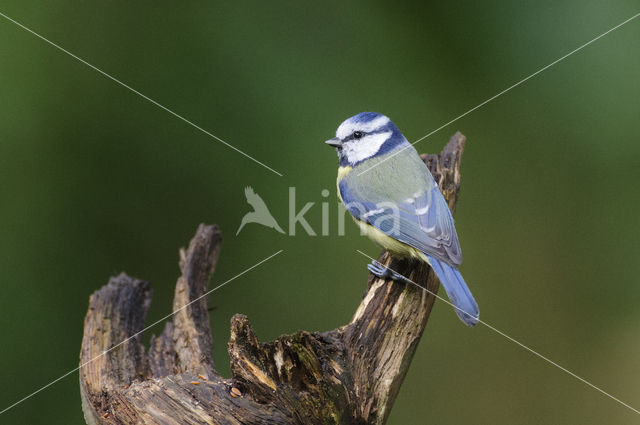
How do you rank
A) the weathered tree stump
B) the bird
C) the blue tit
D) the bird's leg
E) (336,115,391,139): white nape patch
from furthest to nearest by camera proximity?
the bird → (336,115,391,139): white nape patch → the bird's leg → the blue tit → the weathered tree stump

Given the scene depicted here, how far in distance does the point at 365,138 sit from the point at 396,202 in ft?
1.04

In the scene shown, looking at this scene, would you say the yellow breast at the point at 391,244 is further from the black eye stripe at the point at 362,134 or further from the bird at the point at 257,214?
the bird at the point at 257,214

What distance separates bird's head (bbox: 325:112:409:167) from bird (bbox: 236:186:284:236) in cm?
67

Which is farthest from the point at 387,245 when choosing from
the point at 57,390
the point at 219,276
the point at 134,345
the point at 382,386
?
the point at 57,390

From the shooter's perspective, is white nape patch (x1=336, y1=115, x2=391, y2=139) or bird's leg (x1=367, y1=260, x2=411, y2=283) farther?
white nape patch (x1=336, y1=115, x2=391, y2=139)

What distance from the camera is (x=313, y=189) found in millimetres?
2600

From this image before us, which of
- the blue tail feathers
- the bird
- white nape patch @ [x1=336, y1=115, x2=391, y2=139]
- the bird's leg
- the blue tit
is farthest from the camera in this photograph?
the bird

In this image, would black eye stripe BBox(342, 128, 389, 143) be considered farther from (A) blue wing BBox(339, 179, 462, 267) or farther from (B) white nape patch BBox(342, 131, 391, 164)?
(A) blue wing BBox(339, 179, 462, 267)

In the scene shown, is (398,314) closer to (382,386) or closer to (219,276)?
(382,386)

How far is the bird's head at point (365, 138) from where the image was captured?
2.02 m

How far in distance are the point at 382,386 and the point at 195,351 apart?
574 millimetres

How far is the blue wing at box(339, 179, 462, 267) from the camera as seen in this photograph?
1.71 meters

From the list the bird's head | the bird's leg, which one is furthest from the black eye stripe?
the bird's leg

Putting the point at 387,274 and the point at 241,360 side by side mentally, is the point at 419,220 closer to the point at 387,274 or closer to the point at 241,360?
the point at 387,274
